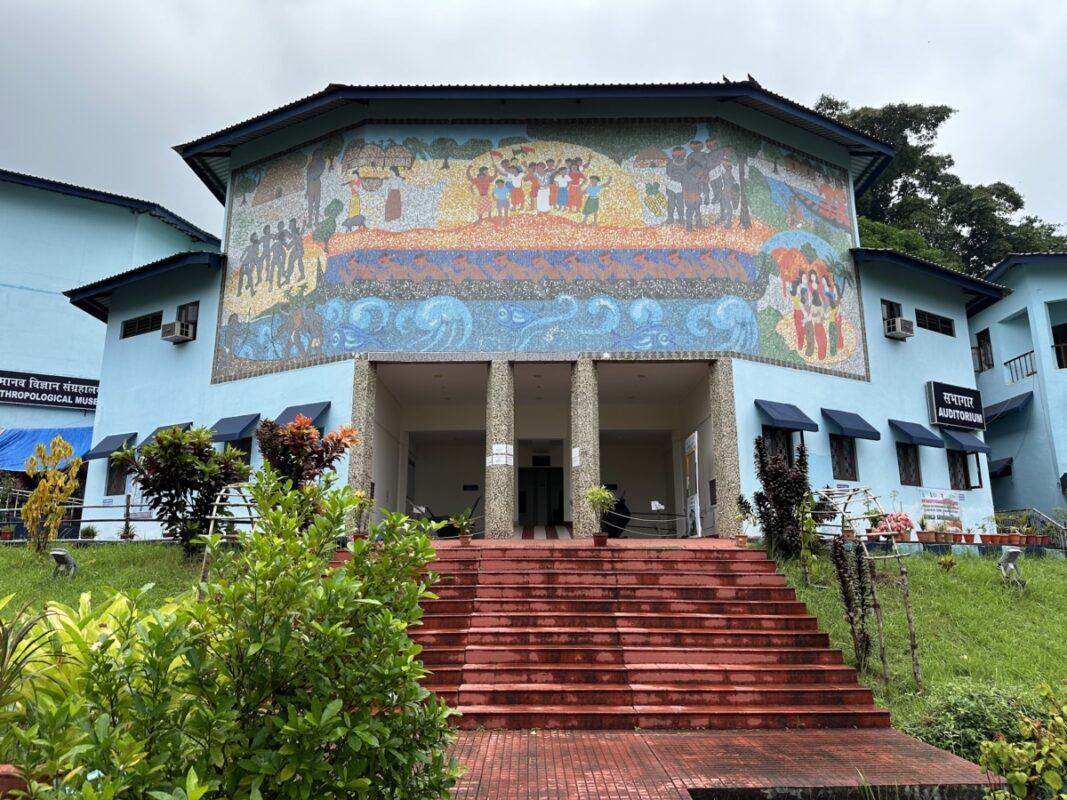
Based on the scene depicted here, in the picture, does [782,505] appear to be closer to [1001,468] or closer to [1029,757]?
[1029,757]

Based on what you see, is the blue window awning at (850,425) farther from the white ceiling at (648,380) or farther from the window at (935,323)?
the window at (935,323)

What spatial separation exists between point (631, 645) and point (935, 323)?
529 inches

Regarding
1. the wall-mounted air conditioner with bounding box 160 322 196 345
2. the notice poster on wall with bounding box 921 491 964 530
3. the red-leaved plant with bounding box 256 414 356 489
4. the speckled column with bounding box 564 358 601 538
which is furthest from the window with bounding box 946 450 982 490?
the wall-mounted air conditioner with bounding box 160 322 196 345

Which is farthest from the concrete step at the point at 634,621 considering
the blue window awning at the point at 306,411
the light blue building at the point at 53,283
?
the light blue building at the point at 53,283

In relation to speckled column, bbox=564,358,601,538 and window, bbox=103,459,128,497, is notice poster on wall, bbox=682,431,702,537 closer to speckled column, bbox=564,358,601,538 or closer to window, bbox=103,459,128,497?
speckled column, bbox=564,358,601,538

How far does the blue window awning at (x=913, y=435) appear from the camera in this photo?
628 inches

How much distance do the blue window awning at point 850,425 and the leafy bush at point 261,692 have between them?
44.2 feet

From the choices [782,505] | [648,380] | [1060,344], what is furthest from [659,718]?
[1060,344]

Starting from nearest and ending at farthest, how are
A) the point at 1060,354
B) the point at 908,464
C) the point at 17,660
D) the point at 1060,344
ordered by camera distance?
the point at 17,660 < the point at 908,464 < the point at 1060,354 < the point at 1060,344

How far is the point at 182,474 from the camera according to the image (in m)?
11.6

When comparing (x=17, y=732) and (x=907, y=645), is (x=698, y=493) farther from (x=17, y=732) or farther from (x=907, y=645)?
(x=17, y=732)

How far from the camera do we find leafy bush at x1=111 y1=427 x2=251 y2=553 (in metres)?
11.5

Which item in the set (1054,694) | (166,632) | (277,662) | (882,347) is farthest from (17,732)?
(882,347)

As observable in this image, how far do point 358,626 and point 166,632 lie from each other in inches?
29.1
